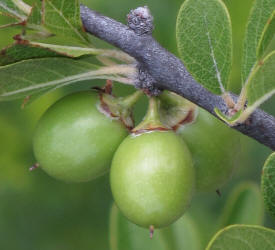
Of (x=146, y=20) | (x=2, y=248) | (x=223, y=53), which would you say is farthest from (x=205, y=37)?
(x=2, y=248)

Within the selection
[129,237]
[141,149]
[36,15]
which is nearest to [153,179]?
[141,149]

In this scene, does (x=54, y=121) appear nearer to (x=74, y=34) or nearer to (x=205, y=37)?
(x=74, y=34)

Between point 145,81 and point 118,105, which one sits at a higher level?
point 145,81

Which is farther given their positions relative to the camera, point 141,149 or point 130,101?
point 130,101

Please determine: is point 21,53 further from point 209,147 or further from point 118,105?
point 209,147

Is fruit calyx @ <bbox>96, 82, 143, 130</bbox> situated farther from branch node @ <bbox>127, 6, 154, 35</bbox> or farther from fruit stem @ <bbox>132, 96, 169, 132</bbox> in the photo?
branch node @ <bbox>127, 6, 154, 35</bbox>
